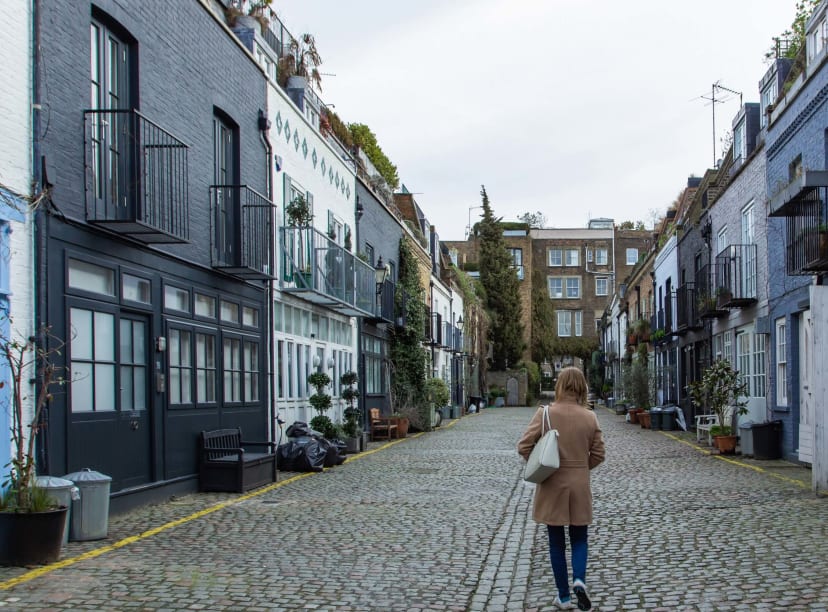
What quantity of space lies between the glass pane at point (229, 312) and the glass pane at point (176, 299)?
138 cm

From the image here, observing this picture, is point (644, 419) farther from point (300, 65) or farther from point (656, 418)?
point (300, 65)

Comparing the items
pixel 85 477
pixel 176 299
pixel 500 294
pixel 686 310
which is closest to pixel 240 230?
pixel 176 299

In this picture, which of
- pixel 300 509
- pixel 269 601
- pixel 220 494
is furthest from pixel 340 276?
pixel 269 601

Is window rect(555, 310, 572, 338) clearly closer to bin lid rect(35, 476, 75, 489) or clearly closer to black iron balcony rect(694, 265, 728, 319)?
black iron balcony rect(694, 265, 728, 319)

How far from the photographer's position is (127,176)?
32.1ft

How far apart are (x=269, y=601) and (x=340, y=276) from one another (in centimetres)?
1301

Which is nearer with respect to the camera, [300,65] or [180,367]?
[180,367]

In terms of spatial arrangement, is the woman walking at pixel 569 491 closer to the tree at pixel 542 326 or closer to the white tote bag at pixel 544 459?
the white tote bag at pixel 544 459

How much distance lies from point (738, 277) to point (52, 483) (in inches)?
602

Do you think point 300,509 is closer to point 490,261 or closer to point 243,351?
point 243,351

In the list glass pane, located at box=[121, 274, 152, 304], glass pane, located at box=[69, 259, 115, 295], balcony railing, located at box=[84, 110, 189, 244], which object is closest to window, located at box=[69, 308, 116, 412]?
glass pane, located at box=[69, 259, 115, 295]

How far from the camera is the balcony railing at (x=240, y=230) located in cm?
1301

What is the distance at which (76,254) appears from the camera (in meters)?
9.04

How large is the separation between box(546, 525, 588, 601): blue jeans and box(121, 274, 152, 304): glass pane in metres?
5.99
